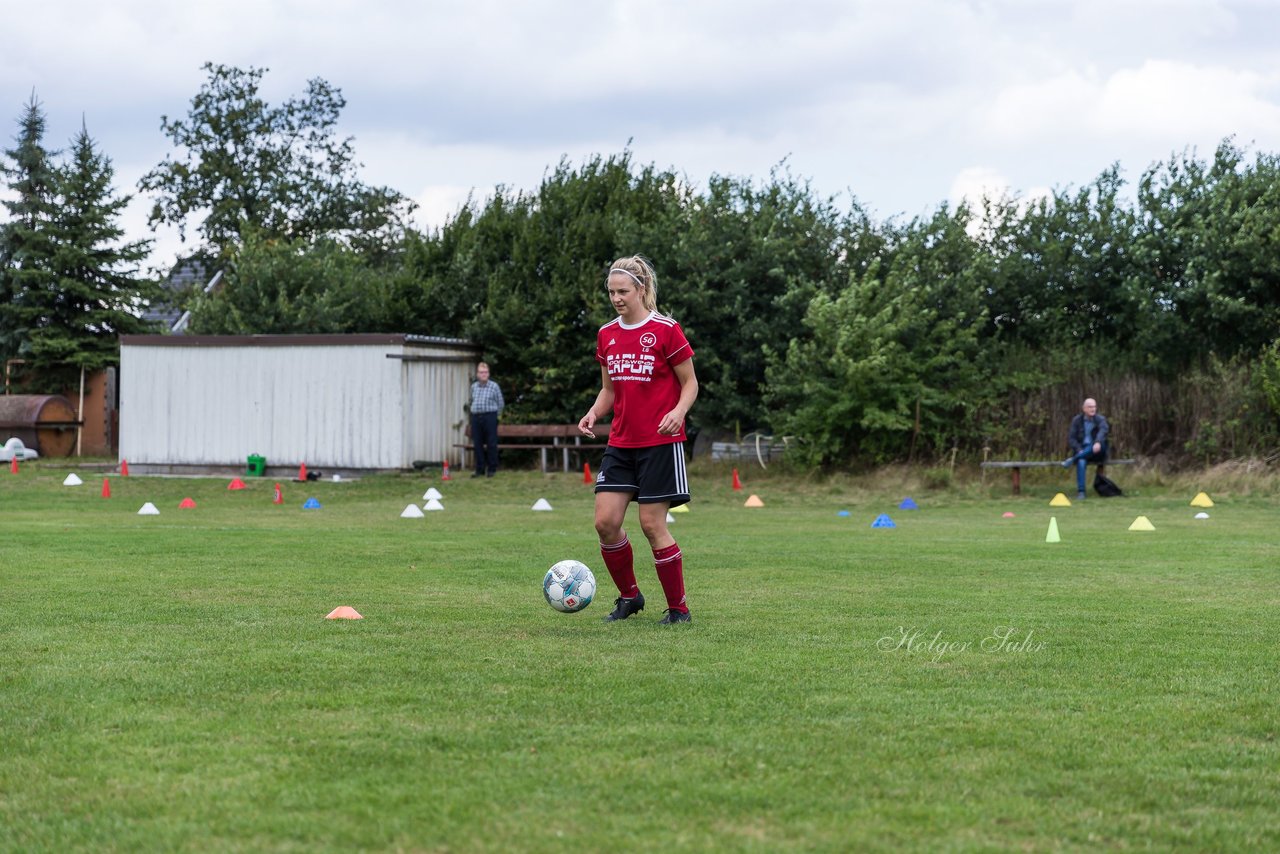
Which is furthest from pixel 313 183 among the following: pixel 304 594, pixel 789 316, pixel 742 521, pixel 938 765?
pixel 938 765

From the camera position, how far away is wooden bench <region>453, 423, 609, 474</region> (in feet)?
89.2

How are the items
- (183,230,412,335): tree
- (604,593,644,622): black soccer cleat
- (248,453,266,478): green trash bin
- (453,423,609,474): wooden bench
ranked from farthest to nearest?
(183,230,412,335): tree → (453,423,609,474): wooden bench → (248,453,266,478): green trash bin → (604,593,644,622): black soccer cleat

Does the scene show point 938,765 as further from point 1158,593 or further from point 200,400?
point 200,400

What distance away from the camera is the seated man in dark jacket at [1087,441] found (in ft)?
72.1

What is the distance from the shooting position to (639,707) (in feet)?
17.9

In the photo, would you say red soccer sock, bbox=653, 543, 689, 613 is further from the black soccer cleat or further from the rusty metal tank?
the rusty metal tank

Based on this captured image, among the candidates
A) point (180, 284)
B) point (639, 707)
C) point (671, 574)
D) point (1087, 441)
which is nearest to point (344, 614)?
point (671, 574)

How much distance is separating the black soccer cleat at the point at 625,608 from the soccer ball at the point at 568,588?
0.65 feet

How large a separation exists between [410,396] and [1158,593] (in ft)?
61.9

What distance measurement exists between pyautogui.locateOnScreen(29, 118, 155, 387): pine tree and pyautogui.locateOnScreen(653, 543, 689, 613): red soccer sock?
3176 cm

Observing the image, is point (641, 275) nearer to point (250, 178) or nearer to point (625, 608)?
point (625, 608)

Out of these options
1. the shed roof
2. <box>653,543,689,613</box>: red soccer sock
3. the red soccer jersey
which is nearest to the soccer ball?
<box>653,543,689,613</box>: red soccer sock

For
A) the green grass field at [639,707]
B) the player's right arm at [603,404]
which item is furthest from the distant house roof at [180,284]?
the player's right arm at [603,404]

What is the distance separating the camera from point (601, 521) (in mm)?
8086
